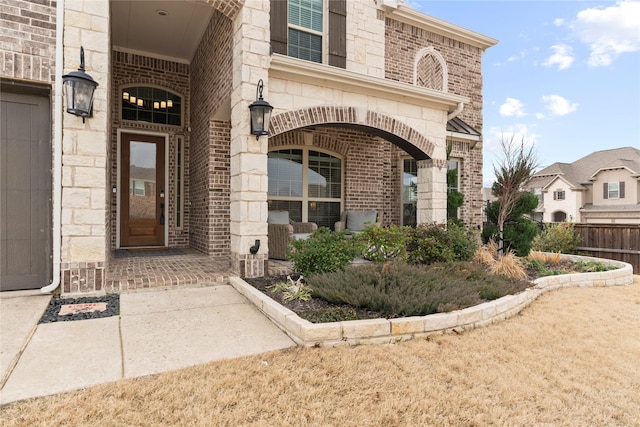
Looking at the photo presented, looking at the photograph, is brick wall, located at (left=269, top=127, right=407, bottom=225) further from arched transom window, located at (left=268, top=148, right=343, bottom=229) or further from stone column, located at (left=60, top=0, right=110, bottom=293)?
stone column, located at (left=60, top=0, right=110, bottom=293)

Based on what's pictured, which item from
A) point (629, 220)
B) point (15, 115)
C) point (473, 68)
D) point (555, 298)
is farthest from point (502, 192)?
point (629, 220)

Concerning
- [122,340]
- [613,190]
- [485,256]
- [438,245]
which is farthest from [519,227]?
[613,190]

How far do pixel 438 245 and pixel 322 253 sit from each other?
84.3 inches

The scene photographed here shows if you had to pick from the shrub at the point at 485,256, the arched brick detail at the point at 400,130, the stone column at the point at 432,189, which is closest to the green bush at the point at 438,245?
the shrub at the point at 485,256

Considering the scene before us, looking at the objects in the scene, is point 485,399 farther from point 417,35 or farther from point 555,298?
point 417,35

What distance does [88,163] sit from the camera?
149 inches

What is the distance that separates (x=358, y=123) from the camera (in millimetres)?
5664

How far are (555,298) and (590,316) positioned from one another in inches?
28.3

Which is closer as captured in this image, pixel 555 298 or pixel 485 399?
pixel 485 399

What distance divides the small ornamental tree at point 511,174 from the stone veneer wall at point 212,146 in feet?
18.2

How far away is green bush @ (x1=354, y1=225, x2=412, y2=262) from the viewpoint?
4.95 meters

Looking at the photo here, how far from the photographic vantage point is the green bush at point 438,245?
5422 millimetres

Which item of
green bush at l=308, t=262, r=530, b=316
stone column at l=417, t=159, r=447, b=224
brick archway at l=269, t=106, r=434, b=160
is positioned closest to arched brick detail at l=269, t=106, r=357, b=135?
brick archway at l=269, t=106, r=434, b=160

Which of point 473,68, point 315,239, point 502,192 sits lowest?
point 315,239
